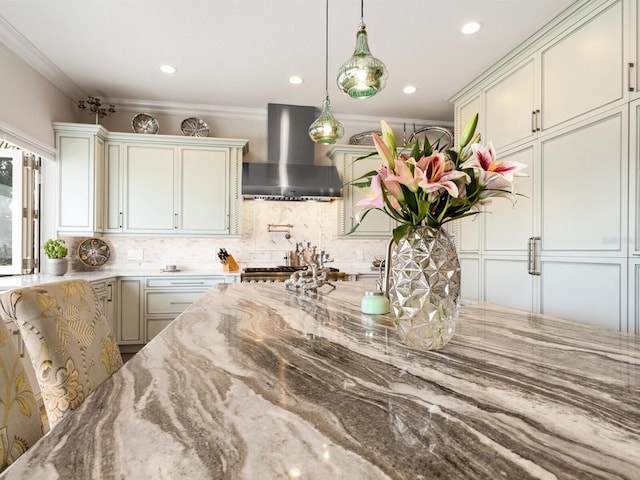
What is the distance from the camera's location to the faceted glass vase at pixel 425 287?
792 mm

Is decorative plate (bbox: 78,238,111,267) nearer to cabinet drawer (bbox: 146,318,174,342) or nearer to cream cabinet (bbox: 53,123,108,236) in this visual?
cream cabinet (bbox: 53,123,108,236)

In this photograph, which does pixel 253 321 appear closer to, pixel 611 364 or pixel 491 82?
pixel 611 364

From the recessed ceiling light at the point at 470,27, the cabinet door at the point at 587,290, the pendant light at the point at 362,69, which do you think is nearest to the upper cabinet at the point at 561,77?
the recessed ceiling light at the point at 470,27

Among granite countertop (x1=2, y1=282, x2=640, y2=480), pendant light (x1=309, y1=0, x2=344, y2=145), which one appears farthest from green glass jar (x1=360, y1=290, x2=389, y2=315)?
pendant light (x1=309, y1=0, x2=344, y2=145)

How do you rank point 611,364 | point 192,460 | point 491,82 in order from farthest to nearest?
point 491,82 → point 611,364 → point 192,460

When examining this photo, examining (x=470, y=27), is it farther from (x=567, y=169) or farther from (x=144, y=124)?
(x=144, y=124)

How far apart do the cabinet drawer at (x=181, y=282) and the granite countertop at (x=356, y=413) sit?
2766 mm

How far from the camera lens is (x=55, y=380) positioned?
2.90 ft

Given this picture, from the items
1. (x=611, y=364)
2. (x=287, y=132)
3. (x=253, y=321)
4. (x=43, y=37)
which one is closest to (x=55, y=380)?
(x=253, y=321)

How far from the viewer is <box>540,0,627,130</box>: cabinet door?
6.95 feet

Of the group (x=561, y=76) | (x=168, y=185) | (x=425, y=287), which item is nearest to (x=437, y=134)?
(x=561, y=76)

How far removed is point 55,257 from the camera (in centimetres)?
318

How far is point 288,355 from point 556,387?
54 centimetres

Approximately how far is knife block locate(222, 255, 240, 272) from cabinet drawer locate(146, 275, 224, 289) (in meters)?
0.25
